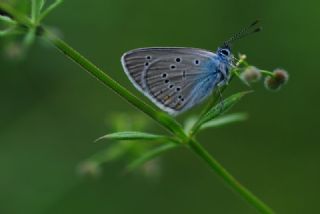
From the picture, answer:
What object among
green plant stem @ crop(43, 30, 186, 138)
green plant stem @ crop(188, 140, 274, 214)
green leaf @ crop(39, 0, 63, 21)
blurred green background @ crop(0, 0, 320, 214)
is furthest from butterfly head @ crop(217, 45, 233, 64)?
blurred green background @ crop(0, 0, 320, 214)

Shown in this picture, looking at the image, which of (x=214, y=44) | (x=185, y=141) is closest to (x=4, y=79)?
(x=214, y=44)

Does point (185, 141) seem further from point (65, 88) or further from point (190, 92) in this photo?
point (65, 88)

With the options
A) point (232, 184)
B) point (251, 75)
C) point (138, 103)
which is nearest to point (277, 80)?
point (251, 75)

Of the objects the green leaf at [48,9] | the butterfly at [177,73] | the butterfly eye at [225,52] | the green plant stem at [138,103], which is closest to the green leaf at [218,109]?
the green plant stem at [138,103]

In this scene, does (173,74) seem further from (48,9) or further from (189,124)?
(48,9)

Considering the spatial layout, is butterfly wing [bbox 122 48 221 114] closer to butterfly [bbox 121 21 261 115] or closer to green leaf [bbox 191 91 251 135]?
butterfly [bbox 121 21 261 115]
